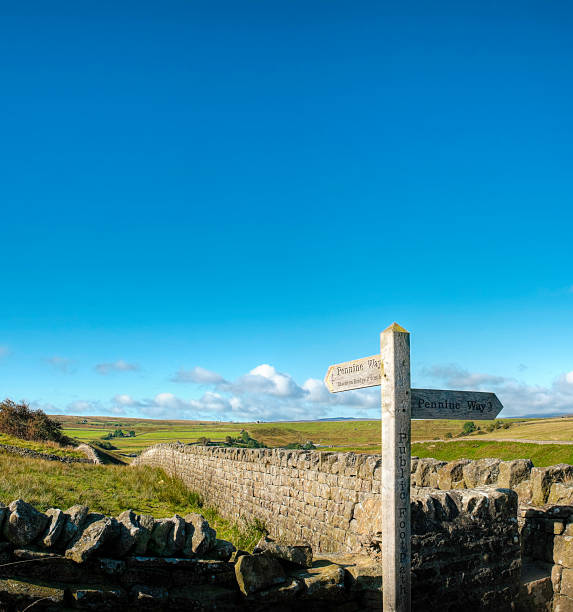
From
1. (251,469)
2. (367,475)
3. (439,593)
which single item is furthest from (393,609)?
(251,469)

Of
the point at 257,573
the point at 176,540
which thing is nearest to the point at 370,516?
the point at 257,573

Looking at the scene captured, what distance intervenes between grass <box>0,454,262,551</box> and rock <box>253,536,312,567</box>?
5.82 metres

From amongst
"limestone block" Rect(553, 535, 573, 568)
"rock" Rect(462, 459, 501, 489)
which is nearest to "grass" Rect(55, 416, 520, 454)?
"rock" Rect(462, 459, 501, 489)

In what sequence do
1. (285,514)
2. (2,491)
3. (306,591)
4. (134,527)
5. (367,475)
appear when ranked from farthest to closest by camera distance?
(2,491) < (285,514) < (367,475) < (306,591) < (134,527)

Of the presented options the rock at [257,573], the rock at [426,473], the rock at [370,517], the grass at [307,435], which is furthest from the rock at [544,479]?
the grass at [307,435]

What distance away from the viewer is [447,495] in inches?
198

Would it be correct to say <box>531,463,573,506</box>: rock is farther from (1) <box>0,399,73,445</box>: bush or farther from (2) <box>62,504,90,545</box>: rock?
(1) <box>0,399,73,445</box>: bush

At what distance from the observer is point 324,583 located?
4.16 meters

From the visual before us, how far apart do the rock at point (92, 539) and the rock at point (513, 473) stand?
5.10 m

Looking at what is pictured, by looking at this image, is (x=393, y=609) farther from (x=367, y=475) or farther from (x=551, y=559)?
(x=367, y=475)

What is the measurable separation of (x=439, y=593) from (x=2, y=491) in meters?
11.1

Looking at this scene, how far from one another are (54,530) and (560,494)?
5554mm

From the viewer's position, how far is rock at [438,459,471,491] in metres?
6.81

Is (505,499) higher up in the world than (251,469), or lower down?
higher up
